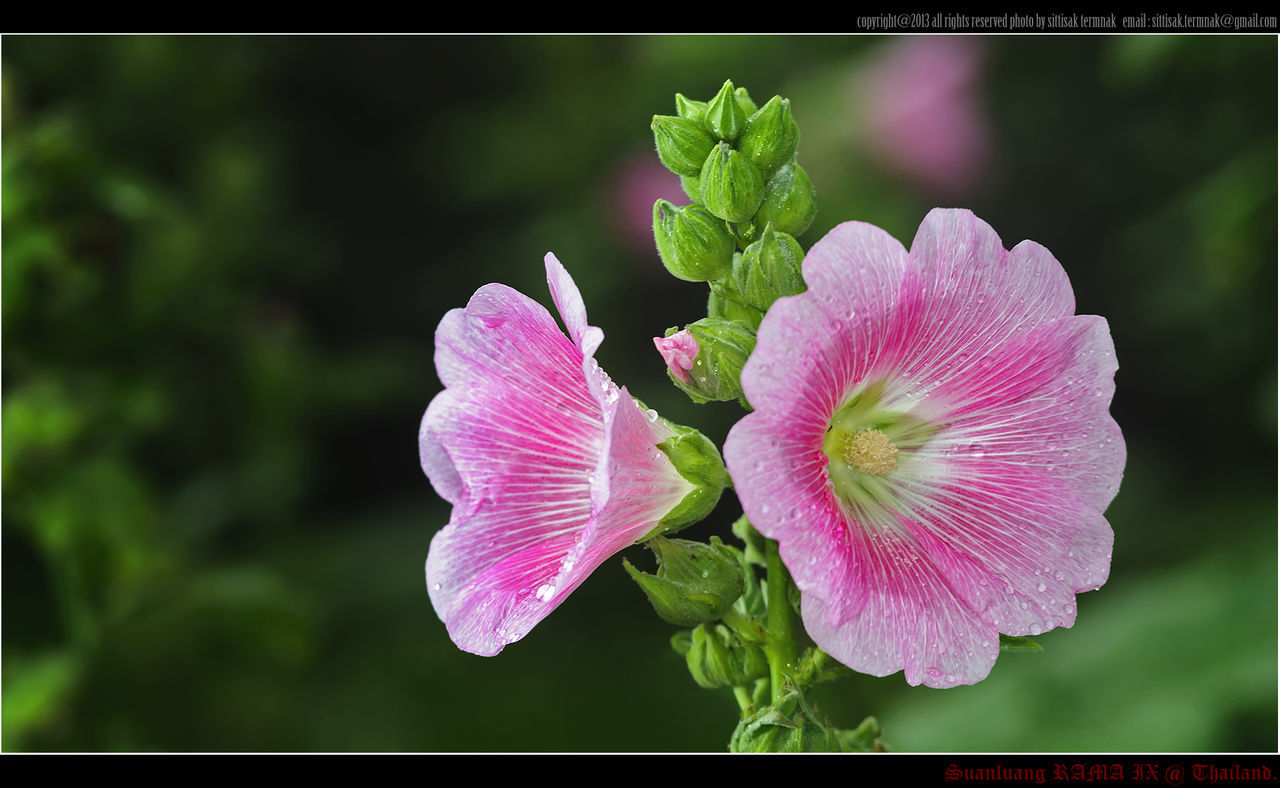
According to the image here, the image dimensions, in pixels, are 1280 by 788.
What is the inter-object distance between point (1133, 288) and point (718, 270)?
9.97 ft

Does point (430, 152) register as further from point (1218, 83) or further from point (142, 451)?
point (1218, 83)

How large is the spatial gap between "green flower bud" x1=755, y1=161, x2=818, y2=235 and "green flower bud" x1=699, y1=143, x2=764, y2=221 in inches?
0.9

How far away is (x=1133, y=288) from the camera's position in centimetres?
414

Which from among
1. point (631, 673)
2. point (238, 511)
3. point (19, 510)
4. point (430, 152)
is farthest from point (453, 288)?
point (19, 510)

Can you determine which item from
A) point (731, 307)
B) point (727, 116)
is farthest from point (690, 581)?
point (727, 116)

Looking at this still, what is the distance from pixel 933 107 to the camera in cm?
426

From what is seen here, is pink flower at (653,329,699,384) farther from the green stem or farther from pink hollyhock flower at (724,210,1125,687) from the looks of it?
the green stem

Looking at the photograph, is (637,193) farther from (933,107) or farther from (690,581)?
(690,581)

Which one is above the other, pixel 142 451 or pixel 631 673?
pixel 142 451

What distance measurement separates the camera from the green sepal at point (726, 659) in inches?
61.5

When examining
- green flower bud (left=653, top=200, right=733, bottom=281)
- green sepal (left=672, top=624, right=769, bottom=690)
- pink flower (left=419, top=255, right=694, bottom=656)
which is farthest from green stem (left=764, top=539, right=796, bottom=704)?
green flower bud (left=653, top=200, right=733, bottom=281)

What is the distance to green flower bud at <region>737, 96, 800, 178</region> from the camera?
1574mm

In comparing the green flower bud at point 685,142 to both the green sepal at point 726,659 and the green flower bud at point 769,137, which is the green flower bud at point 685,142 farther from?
the green sepal at point 726,659

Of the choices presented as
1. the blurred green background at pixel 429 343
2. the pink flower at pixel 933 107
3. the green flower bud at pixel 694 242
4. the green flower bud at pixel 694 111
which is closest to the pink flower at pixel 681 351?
the green flower bud at pixel 694 242
